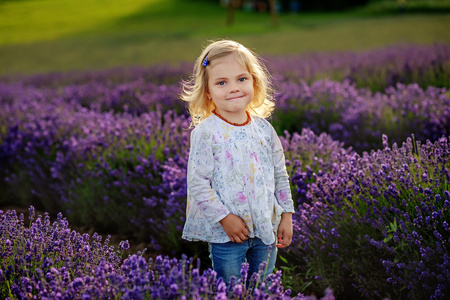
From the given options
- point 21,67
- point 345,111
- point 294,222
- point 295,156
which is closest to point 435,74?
point 345,111

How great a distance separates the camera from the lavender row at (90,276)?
1.61 meters

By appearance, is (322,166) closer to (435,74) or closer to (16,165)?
(16,165)

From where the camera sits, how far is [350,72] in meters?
6.98

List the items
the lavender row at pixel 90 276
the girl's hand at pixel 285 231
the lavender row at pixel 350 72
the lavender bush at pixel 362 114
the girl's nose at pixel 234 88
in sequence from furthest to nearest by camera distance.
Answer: the lavender row at pixel 350 72 → the lavender bush at pixel 362 114 → the girl's hand at pixel 285 231 → the girl's nose at pixel 234 88 → the lavender row at pixel 90 276

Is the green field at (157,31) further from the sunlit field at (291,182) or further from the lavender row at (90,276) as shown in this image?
the lavender row at (90,276)

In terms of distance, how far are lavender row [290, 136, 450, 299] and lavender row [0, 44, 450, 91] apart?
356cm

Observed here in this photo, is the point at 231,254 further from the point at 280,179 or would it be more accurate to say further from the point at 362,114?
the point at 362,114

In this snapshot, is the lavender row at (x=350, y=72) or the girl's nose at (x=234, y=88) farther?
the lavender row at (x=350, y=72)

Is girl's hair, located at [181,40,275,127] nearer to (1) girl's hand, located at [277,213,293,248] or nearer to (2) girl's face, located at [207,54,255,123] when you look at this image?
(2) girl's face, located at [207,54,255,123]

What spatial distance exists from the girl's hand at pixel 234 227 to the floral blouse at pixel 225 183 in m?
0.03

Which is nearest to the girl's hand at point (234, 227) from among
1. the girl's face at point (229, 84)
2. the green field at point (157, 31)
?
the girl's face at point (229, 84)

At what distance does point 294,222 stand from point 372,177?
539mm

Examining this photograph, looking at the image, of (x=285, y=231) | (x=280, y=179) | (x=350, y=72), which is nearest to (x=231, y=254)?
(x=285, y=231)

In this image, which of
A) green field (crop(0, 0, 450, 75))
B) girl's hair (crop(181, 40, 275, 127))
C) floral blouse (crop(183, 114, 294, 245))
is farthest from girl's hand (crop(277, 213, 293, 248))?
green field (crop(0, 0, 450, 75))
